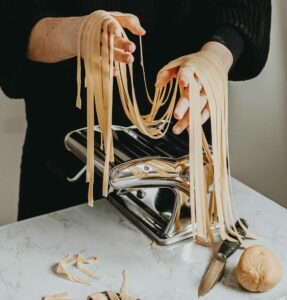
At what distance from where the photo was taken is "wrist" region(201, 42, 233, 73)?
977 millimetres

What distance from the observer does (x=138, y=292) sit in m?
0.88

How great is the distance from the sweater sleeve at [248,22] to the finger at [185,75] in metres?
0.37

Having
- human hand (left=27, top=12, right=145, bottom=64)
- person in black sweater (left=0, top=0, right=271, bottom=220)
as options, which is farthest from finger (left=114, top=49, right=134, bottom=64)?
person in black sweater (left=0, top=0, right=271, bottom=220)

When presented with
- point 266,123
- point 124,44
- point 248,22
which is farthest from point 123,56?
point 266,123

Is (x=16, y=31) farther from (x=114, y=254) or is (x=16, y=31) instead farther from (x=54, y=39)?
(x=114, y=254)

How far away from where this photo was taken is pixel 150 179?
0.95m

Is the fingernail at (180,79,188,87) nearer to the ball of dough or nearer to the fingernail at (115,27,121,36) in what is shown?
the fingernail at (115,27,121,36)

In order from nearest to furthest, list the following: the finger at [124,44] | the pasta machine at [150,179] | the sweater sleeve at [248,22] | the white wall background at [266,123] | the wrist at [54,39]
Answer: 1. the finger at [124,44]
2. the wrist at [54,39]
3. the pasta machine at [150,179]
4. the sweater sleeve at [248,22]
5. the white wall background at [266,123]

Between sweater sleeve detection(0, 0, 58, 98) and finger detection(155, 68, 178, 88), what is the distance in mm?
311

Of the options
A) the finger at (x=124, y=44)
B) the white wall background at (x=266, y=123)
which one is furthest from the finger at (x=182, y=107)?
the white wall background at (x=266, y=123)

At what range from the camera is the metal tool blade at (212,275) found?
0.88 metres

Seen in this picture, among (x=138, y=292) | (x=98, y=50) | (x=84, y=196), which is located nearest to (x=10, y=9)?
(x=98, y=50)

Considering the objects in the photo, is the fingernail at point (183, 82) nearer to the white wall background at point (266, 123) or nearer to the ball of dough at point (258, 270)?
the ball of dough at point (258, 270)

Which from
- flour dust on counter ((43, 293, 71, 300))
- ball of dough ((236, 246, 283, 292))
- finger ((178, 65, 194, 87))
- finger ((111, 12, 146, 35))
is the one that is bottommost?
flour dust on counter ((43, 293, 71, 300))
